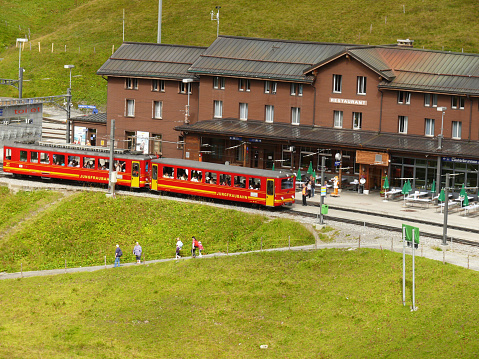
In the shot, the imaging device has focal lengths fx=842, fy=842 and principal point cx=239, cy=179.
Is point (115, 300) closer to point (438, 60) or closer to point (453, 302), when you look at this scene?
point (453, 302)

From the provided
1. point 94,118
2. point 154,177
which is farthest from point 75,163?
point 94,118

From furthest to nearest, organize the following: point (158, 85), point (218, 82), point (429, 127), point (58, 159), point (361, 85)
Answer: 1. point (158, 85)
2. point (218, 82)
3. point (361, 85)
4. point (58, 159)
5. point (429, 127)

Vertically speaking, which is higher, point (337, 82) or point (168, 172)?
point (337, 82)

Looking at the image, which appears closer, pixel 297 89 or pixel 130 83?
pixel 297 89

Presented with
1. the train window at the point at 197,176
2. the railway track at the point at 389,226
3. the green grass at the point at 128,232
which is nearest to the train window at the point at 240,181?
the green grass at the point at 128,232

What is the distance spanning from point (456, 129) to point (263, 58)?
19186mm

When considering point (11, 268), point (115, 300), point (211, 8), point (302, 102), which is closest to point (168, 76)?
point (302, 102)

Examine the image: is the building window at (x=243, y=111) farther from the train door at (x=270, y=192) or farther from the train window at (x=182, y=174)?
the train door at (x=270, y=192)

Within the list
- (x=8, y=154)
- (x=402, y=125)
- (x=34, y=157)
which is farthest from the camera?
(x=8, y=154)

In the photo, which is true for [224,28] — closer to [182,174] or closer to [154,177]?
[154,177]

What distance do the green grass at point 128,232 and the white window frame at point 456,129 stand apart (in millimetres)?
19763

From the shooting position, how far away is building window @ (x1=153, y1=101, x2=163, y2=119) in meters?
81.9

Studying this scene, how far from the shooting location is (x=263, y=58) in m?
78.2

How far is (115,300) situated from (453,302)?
58.3ft
